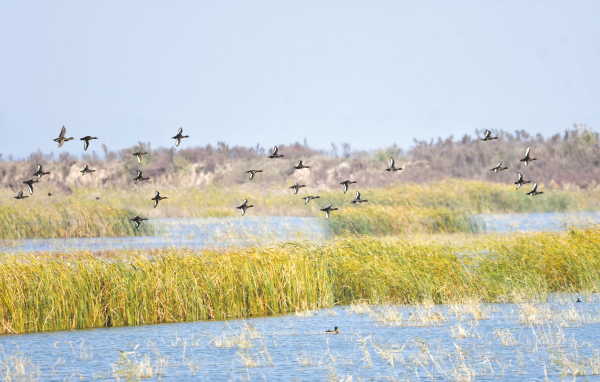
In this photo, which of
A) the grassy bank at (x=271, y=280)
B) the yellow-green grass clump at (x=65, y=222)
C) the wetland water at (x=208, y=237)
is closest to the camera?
the grassy bank at (x=271, y=280)

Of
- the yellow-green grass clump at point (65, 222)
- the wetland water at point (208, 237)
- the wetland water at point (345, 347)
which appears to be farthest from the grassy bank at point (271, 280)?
the yellow-green grass clump at point (65, 222)

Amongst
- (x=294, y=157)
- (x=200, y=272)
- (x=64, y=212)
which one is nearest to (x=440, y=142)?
(x=294, y=157)

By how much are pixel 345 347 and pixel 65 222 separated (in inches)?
814

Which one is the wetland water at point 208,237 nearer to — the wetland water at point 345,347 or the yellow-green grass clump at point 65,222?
the yellow-green grass clump at point 65,222

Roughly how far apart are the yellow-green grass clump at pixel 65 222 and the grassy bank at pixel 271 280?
14.2 metres

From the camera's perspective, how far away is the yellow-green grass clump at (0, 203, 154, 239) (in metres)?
31.4

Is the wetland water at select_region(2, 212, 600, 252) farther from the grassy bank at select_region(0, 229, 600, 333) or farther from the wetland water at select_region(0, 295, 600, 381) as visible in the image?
the wetland water at select_region(0, 295, 600, 381)

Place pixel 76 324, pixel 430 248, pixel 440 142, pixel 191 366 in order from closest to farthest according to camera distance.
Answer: pixel 191 366
pixel 76 324
pixel 430 248
pixel 440 142

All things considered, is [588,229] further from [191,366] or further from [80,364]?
[80,364]

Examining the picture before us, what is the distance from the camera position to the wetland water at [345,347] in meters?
12.2

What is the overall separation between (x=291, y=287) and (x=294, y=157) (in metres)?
63.2

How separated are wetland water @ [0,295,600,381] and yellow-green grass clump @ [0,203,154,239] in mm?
16943

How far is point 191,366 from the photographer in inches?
499

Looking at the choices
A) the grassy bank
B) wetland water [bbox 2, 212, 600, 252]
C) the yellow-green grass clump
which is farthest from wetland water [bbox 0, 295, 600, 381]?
the yellow-green grass clump
